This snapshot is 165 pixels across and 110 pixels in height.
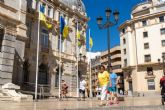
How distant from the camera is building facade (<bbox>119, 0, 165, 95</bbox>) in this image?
50.3 metres

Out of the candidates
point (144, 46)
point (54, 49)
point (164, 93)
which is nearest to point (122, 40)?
point (144, 46)

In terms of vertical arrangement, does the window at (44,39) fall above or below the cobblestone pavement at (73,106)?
above

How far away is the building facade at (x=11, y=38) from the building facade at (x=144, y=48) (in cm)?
3510

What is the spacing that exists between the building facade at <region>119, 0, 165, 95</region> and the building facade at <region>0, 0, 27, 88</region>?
35.1m

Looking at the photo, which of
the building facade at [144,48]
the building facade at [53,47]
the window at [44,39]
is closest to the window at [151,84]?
the building facade at [144,48]

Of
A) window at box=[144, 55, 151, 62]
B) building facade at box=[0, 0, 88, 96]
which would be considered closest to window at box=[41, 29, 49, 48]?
building facade at box=[0, 0, 88, 96]

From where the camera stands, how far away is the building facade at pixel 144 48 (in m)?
50.3

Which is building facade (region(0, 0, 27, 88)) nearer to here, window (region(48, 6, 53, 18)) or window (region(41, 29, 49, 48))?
window (region(41, 29, 49, 48))

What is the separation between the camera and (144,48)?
174ft

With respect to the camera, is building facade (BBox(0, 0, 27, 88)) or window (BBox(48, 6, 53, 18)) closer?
building facade (BBox(0, 0, 27, 88))

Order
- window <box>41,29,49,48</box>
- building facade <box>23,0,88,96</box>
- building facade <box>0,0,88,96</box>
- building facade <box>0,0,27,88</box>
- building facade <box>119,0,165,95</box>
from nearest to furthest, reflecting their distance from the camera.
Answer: building facade <box>0,0,27,88</box>, building facade <box>0,0,88,96</box>, building facade <box>23,0,88,96</box>, window <box>41,29,49,48</box>, building facade <box>119,0,165,95</box>

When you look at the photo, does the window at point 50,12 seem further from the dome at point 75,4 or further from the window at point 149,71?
the window at point 149,71

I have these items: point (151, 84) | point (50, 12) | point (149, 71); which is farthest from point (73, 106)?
point (149, 71)

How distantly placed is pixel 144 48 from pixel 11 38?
1539 inches
